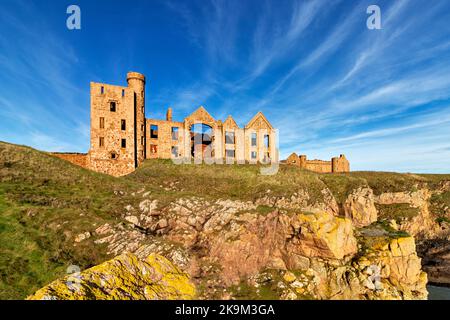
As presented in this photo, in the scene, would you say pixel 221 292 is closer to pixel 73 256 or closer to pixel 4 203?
pixel 73 256

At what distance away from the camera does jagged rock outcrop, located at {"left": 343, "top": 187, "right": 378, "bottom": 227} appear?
38.2 metres

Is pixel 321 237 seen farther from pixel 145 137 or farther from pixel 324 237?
pixel 145 137

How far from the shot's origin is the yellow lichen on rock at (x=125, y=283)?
28.1 feet

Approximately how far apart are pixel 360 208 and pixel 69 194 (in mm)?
42111

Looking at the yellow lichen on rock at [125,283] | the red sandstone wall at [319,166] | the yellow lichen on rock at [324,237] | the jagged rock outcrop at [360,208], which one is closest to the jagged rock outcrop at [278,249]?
the yellow lichen on rock at [324,237]

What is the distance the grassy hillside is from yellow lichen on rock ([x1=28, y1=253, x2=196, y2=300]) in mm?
5326

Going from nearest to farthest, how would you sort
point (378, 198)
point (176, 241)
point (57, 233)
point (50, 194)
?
1. point (57, 233)
2. point (176, 241)
3. point (50, 194)
4. point (378, 198)

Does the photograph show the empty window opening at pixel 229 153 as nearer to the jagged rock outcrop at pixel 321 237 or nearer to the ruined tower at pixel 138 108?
the ruined tower at pixel 138 108

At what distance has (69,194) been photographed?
2416cm

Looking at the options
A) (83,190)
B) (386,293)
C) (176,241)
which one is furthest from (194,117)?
(386,293)

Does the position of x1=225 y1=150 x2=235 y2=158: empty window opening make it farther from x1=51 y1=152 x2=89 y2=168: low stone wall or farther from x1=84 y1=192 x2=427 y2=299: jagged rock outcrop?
x1=84 y1=192 x2=427 y2=299: jagged rock outcrop

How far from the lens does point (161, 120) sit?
51250mm

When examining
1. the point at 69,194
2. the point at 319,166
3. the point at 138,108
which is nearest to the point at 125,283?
the point at 69,194

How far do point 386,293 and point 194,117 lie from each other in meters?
45.7
